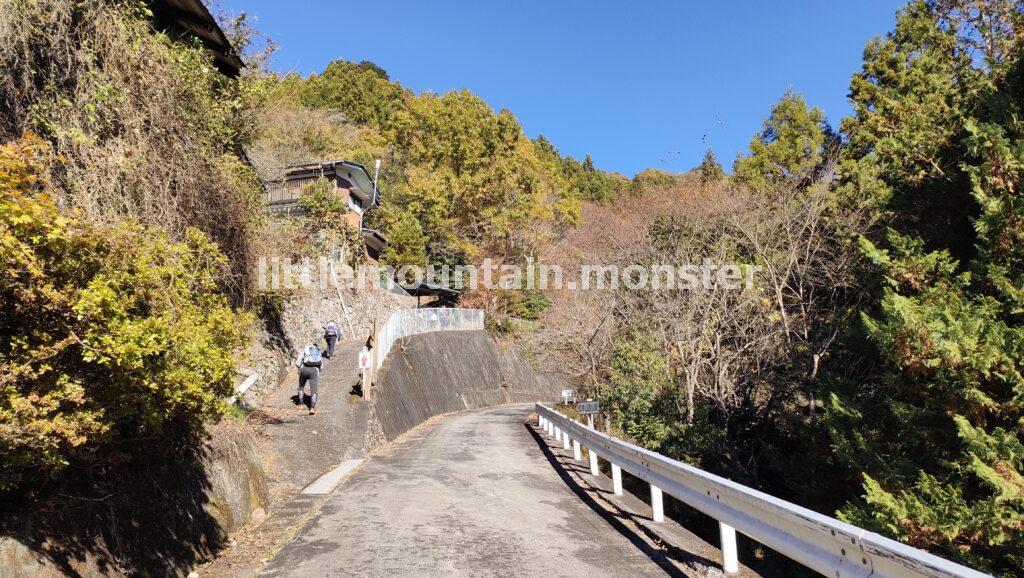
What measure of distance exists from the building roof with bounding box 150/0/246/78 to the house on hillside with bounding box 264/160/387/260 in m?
20.5

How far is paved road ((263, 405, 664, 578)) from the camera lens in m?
5.48

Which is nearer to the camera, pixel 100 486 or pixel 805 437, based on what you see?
pixel 100 486

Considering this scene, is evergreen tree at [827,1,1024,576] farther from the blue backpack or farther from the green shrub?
the blue backpack

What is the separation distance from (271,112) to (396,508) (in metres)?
11.4

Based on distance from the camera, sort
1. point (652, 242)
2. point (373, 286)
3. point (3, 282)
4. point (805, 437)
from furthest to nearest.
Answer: point (373, 286) → point (652, 242) → point (805, 437) → point (3, 282)

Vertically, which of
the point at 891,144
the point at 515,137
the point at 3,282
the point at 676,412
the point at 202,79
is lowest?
the point at 676,412

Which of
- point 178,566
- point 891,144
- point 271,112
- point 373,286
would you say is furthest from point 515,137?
point 178,566

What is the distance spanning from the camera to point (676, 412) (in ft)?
59.9

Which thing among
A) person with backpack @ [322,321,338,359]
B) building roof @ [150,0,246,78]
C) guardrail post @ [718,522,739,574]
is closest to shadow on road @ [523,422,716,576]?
guardrail post @ [718,522,739,574]

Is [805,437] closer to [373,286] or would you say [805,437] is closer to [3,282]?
[3,282]

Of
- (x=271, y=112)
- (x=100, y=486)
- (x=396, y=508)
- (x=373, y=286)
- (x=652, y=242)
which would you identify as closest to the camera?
(x=100, y=486)

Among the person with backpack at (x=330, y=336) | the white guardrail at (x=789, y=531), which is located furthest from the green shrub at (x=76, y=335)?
the person with backpack at (x=330, y=336)

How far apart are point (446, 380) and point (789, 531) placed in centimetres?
2735

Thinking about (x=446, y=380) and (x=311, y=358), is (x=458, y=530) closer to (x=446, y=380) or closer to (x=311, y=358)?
(x=311, y=358)
